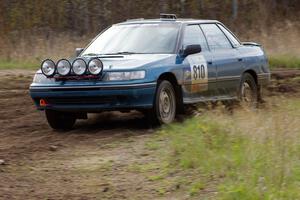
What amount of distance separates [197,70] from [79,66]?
1855 mm

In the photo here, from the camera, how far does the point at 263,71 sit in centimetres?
1241

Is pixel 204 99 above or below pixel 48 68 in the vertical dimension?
below

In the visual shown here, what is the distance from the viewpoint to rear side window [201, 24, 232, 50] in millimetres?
11469

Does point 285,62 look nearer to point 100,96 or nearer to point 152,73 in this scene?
point 152,73

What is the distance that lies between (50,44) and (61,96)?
1094 cm

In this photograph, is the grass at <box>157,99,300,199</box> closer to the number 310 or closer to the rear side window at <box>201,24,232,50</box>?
the number 310

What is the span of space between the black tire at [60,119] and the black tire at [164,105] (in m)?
1.25

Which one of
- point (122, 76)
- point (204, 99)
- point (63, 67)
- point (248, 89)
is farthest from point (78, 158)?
point (248, 89)

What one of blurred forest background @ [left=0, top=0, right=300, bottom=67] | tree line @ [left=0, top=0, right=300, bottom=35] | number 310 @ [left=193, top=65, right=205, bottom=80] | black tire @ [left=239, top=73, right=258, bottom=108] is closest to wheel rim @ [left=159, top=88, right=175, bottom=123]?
number 310 @ [left=193, top=65, right=205, bottom=80]

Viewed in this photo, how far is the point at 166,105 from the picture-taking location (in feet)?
33.5

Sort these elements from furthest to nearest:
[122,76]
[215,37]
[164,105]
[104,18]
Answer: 1. [104,18]
2. [215,37]
3. [164,105]
4. [122,76]

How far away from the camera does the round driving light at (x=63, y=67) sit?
385 inches

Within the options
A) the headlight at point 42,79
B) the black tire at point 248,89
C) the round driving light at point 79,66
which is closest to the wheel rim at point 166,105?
the round driving light at point 79,66

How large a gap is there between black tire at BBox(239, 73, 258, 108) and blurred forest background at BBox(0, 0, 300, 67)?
8481 mm
